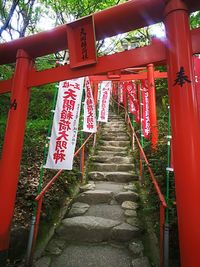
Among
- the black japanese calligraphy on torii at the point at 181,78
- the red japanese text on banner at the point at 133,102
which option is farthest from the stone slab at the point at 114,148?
the black japanese calligraphy on torii at the point at 181,78

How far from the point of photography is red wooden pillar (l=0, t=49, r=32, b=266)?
346 cm

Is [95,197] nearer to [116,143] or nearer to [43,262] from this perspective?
[43,262]

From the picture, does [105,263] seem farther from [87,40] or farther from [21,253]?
[87,40]

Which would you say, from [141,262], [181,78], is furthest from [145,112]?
[181,78]

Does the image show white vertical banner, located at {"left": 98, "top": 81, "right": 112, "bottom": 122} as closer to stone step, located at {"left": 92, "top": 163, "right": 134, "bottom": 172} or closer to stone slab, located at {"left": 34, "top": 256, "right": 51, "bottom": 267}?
stone step, located at {"left": 92, "top": 163, "right": 134, "bottom": 172}

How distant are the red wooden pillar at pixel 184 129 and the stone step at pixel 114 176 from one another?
4.54 metres

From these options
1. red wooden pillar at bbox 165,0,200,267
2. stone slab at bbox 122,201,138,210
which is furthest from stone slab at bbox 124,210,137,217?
red wooden pillar at bbox 165,0,200,267

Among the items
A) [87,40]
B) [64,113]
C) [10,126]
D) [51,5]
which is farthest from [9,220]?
[51,5]

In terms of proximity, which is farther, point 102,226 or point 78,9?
point 78,9

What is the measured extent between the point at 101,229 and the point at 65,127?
6.69ft

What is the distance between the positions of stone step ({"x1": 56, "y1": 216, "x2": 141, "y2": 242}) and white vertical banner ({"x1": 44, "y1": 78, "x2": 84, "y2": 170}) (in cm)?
117

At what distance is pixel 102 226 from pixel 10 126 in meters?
2.51

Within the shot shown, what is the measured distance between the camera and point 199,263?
2.21 m

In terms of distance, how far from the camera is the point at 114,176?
7.05 m
